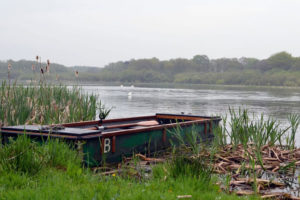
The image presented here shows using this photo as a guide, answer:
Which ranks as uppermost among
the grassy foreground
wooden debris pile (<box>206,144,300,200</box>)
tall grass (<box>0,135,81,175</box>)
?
tall grass (<box>0,135,81,175</box>)

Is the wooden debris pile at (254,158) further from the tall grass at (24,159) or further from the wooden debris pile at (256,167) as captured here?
the tall grass at (24,159)

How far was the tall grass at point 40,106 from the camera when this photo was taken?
9.97 metres

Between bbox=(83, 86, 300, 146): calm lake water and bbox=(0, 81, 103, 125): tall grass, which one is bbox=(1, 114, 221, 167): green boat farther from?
bbox=(83, 86, 300, 146): calm lake water

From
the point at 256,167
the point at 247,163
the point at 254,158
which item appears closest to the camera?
the point at 256,167

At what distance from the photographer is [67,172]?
5.66 meters

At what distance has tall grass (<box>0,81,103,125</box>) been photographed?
32.7 feet

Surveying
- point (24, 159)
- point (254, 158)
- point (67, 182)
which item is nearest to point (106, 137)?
point (24, 159)

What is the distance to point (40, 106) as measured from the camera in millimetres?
10953

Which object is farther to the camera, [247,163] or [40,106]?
[40,106]

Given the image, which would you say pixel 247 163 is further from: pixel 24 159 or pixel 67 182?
pixel 24 159

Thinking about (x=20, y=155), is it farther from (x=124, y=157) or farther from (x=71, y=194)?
(x=124, y=157)

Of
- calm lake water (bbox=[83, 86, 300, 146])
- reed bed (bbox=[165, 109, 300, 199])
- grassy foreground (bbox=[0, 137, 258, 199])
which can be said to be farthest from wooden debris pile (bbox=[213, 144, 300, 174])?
grassy foreground (bbox=[0, 137, 258, 199])

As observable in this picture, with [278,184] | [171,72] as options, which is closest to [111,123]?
[278,184]

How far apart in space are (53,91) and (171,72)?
122838 millimetres
